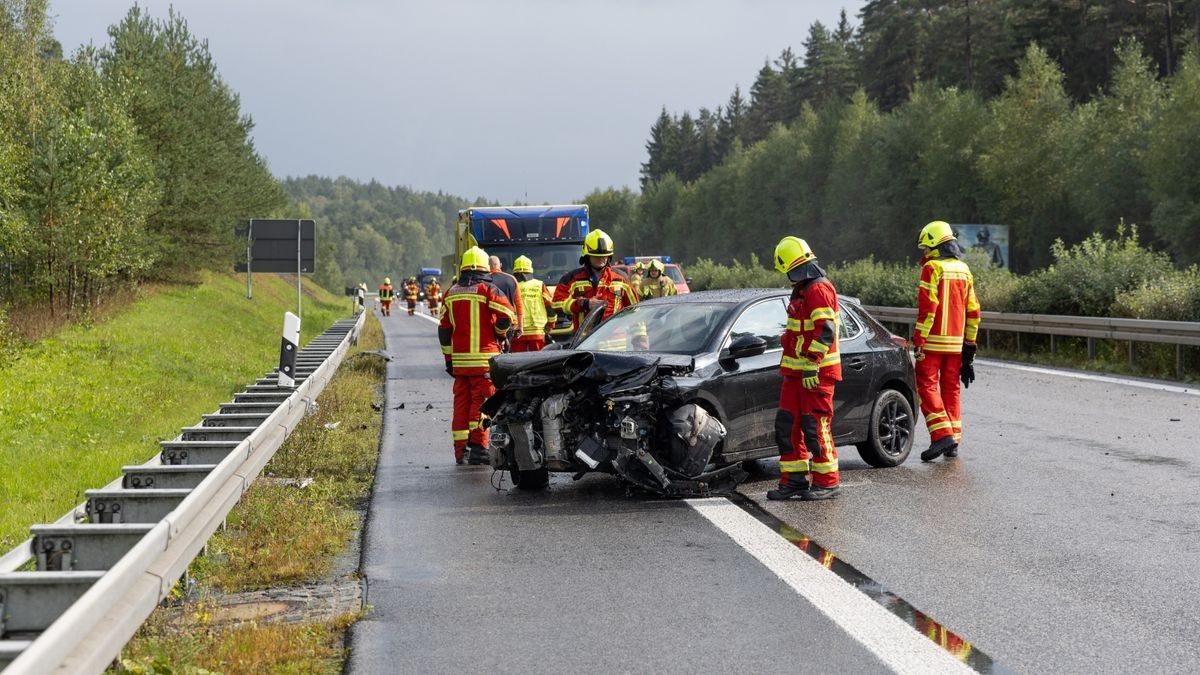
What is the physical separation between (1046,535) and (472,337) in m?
5.37

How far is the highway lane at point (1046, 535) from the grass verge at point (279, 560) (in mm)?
2739

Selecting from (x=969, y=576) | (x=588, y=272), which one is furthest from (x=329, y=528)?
(x=588, y=272)

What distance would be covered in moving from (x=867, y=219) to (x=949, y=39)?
1681 cm

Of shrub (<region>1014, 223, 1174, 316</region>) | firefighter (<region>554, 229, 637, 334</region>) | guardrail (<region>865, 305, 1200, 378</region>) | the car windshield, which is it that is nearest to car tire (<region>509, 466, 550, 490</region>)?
the car windshield

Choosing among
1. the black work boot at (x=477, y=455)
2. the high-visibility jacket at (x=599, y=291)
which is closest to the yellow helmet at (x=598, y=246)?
the high-visibility jacket at (x=599, y=291)

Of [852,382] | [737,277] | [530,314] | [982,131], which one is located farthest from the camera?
[982,131]

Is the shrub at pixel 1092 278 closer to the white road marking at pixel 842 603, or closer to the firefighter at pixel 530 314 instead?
the firefighter at pixel 530 314

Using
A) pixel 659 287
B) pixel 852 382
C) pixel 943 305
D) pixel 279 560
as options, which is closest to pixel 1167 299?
pixel 659 287

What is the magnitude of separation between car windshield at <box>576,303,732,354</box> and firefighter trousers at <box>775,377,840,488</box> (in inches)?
32.4

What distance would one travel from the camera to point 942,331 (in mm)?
11508

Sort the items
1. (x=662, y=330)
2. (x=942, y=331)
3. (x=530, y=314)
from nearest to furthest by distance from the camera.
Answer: (x=662, y=330) < (x=942, y=331) < (x=530, y=314)

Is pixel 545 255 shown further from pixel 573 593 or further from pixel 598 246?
pixel 573 593

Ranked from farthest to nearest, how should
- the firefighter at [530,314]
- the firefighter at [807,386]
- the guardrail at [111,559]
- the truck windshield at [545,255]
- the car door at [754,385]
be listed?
the truck windshield at [545,255], the firefighter at [530,314], the car door at [754,385], the firefighter at [807,386], the guardrail at [111,559]

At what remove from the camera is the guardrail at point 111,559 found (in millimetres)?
Answer: 3996
